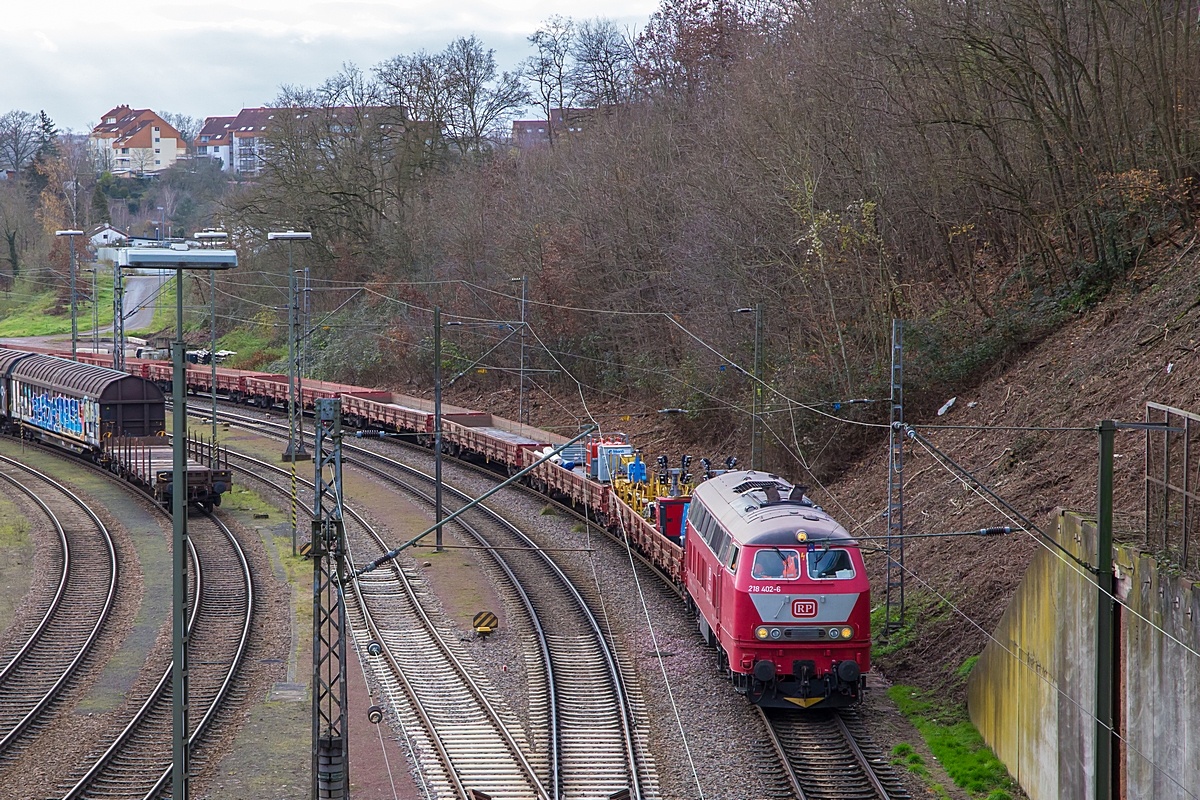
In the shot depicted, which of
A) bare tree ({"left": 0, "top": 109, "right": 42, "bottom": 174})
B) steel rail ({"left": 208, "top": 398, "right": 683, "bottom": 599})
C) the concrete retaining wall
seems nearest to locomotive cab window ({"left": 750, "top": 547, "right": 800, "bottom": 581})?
the concrete retaining wall

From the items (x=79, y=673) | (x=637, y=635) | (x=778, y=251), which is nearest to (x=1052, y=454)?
(x=637, y=635)

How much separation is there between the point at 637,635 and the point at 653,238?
24.6m

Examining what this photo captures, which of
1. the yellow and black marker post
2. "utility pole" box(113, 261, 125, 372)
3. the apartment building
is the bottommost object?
the yellow and black marker post

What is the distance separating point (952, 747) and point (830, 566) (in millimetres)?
2944

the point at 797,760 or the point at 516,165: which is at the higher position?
the point at 516,165

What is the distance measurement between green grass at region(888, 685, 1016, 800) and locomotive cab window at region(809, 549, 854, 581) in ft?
8.08

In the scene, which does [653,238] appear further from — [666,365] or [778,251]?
[778,251]

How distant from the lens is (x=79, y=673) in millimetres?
19938

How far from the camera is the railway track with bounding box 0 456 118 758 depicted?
18.0 metres

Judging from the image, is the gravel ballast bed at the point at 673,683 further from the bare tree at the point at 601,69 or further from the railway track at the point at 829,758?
the bare tree at the point at 601,69

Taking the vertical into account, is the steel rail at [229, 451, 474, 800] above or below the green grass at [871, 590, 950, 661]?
below

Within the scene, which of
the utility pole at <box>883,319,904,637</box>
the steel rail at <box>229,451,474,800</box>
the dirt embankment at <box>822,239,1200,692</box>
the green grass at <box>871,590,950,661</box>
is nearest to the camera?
the steel rail at <box>229,451,474,800</box>

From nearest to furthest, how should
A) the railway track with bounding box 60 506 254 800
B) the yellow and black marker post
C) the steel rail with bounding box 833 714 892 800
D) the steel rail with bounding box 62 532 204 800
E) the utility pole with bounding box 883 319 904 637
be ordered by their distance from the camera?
the steel rail with bounding box 833 714 892 800
the steel rail with bounding box 62 532 204 800
the railway track with bounding box 60 506 254 800
the utility pole with bounding box 883 319 904 637
the yellow and black marker post

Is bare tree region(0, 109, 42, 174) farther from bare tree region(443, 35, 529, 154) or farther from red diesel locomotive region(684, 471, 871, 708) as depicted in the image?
red diesel locomotive region(684, 471, 871, 708)
